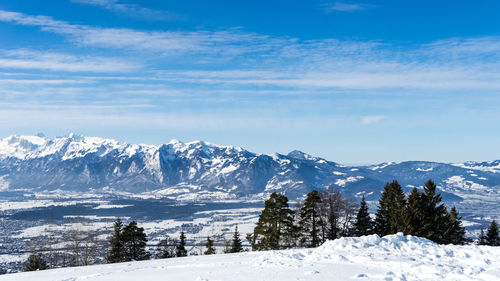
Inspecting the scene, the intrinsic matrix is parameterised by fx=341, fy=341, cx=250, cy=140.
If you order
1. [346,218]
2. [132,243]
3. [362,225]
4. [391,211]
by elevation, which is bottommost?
[132,243]

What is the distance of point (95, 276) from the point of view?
19.8 metres

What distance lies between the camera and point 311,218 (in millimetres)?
44719

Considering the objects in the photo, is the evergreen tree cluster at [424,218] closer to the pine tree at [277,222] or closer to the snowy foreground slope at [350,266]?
the pine tree at [277,222]

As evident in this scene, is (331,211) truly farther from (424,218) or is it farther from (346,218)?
(424,218)

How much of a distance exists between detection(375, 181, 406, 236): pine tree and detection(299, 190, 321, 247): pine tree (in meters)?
8.57

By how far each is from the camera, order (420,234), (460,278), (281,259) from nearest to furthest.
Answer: (460,278) → (281,259) → (420,234)

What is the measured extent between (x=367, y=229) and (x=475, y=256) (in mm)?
28337

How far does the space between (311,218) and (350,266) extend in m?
27.2

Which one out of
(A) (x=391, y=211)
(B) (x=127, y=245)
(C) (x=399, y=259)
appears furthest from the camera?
(B) (x=127, y=245)

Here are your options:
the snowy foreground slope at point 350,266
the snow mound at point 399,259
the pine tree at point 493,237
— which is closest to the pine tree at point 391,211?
the snowy foreground slope at point 350,266

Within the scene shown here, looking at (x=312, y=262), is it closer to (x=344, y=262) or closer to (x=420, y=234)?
(x=344, y=262)

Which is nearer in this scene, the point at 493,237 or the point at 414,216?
the point at 414,216

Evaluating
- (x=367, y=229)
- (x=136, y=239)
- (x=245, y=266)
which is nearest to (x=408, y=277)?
(x=245, y=266)

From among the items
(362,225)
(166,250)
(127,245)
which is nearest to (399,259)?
(362,225)
